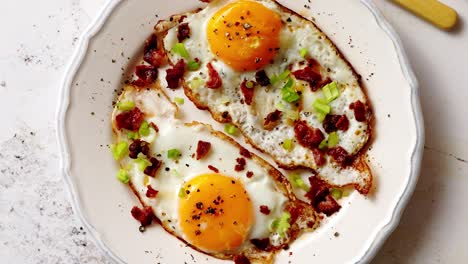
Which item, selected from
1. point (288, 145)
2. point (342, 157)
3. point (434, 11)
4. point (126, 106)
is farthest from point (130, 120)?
point (434, 11)

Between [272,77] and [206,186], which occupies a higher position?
[272,77]

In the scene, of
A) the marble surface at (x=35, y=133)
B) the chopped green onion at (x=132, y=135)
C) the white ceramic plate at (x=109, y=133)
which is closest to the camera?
the white ceramic plate at (x=109, y=133)

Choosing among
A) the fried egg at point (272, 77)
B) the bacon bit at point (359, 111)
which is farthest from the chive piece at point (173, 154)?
the bacon bit at point (359, 111)

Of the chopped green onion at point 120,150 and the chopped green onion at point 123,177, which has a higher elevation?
the chopped green onion at point 120,150

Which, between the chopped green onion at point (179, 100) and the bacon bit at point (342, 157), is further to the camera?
the chopped green onion at point (179, 100)

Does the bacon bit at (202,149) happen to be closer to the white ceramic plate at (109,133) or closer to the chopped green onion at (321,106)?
the white ceramic plate at (109,133)

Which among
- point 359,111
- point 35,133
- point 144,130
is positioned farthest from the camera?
point 35,133

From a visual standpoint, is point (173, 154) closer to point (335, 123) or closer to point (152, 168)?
point (152, 168)
